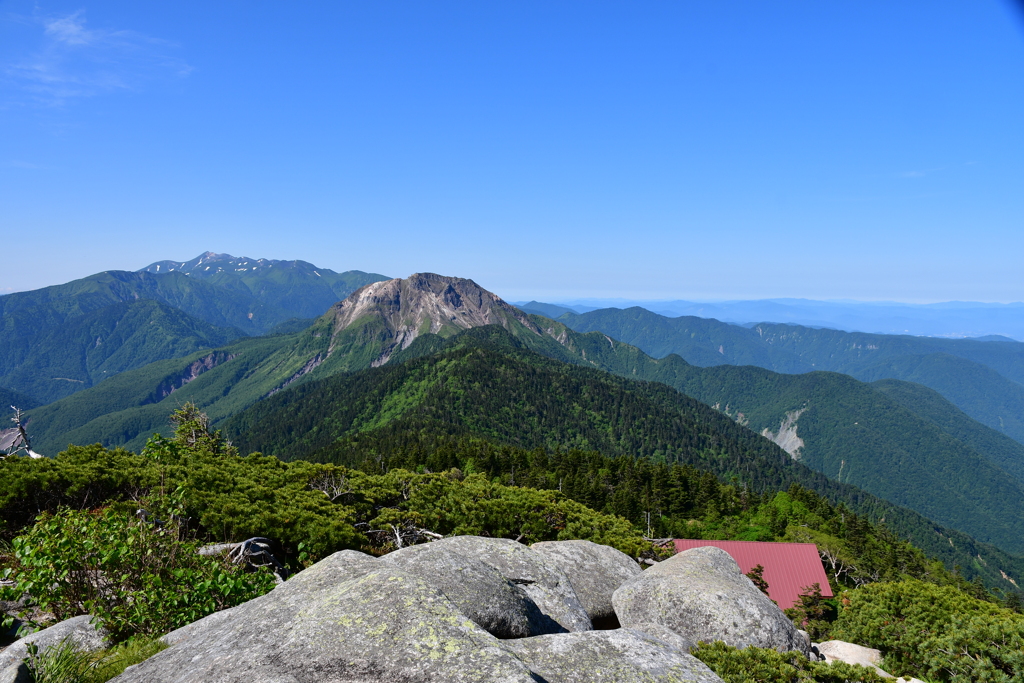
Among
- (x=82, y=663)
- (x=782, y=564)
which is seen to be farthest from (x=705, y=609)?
(x=782, y=564)

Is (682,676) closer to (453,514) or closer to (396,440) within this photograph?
(453,514)

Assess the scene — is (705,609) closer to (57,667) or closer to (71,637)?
(57,667)

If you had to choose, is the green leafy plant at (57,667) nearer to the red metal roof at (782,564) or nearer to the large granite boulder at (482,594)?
the large granite boulder at (482,594)

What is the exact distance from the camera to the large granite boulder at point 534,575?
14836 mm

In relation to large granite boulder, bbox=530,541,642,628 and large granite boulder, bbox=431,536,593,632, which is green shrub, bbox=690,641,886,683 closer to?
large granite boulder, bbox=431,536,593,632

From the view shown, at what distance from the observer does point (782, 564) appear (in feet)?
138

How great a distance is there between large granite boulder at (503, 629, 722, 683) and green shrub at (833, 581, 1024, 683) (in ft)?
52.7

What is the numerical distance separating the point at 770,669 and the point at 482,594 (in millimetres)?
8431

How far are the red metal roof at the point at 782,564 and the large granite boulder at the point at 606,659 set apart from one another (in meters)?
32.2

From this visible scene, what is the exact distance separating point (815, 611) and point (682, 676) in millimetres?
29867

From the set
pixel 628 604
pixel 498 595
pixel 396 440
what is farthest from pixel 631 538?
pixel 396 440

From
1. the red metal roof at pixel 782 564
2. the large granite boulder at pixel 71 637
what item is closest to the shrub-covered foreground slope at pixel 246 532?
the large granite boulder at pixel 71 637

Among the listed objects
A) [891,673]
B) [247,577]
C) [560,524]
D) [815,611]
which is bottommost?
[815,611]

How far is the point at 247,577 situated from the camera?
1396 centimetres
